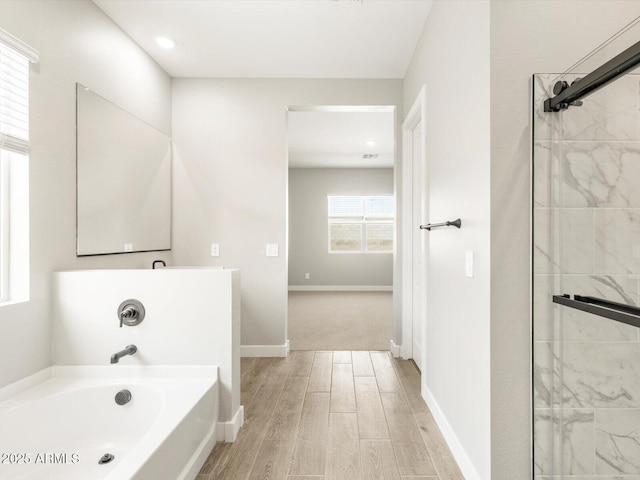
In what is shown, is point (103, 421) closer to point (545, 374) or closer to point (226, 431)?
point (226, 431)

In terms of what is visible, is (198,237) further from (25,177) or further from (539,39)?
(539,39)

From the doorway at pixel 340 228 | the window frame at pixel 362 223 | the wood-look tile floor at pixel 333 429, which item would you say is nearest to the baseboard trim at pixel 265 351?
the wood-look tile floor at pixel 333 429

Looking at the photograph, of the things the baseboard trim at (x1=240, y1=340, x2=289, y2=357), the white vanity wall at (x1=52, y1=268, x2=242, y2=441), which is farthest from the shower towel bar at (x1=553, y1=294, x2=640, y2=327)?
the baseboard trim at (x1=240, y1=340, x2=289, y2=357)

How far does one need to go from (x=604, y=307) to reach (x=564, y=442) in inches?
22.7

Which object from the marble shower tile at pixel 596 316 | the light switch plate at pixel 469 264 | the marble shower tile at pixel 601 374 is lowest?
the marble shower tile at pixel 601 374

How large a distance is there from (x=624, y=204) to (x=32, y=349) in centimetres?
265

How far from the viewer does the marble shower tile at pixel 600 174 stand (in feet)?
4.04

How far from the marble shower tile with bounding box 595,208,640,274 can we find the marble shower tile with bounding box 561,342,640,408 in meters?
0.25

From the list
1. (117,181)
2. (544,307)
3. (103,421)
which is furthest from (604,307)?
(117,181)

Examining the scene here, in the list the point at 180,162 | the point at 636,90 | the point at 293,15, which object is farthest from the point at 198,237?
the point at 636,90

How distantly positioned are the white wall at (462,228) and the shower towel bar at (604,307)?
28 centimetres

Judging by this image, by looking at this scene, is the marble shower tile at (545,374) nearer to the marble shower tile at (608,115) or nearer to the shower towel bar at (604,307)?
the shower towel bar at (604,307)

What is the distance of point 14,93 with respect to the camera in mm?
1884

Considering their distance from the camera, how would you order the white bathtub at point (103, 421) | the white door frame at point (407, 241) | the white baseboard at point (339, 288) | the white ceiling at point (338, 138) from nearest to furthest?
the white bathtub at point (103, 421) < the white door frame at point (407, 241) < the white ceiling at point (338, 138) < the white baseboard at point (339, 288)
